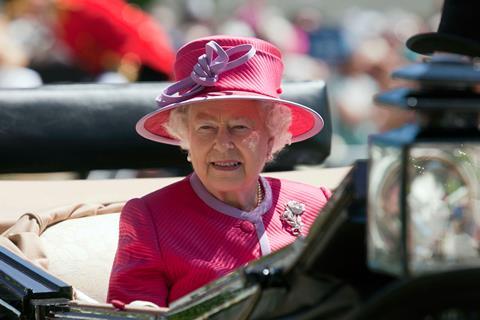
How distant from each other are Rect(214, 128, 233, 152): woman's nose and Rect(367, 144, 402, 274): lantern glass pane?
3.81ft

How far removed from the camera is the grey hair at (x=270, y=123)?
282 cm

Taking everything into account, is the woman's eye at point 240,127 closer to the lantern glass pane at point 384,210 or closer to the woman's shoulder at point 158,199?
the woman's shoulder at point 158,199

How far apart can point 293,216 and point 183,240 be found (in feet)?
0.94

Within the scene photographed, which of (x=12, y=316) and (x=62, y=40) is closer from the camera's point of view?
(x=12, y=316)

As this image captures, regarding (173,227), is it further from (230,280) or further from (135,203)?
(230,280)

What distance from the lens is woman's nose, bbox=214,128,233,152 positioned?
108 inches

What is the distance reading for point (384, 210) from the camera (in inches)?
60.9

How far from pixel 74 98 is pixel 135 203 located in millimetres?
894

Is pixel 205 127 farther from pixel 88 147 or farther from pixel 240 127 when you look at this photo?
pixel 88 147

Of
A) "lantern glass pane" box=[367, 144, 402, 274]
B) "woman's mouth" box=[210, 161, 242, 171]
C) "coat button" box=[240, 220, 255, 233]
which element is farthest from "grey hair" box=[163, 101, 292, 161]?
"lantern glass pane" box=[367, 144, 402, 274]

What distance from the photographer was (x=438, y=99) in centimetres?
155

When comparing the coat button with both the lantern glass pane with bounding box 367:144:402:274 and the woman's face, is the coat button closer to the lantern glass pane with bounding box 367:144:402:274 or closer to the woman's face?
the woman's face

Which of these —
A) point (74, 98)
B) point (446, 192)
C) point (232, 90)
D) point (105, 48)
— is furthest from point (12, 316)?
point (105, 48)

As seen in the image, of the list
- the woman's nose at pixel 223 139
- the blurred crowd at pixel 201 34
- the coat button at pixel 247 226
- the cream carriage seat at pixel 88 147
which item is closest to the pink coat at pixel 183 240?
the coat button at pixel 247 226
